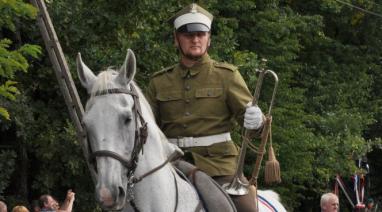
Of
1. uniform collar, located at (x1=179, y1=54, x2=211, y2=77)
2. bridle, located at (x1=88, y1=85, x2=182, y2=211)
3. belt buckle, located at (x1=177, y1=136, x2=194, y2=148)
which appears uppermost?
uniform collar, located at (x1=179, y1=54, x2=211, y2=77)

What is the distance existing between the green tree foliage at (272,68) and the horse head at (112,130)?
3.74 meters

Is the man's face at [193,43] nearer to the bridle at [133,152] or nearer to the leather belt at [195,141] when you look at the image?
the leather belt at [195,141]

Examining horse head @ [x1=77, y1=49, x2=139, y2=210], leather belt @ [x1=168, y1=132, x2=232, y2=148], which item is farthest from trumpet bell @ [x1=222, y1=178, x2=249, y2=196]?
horse head @ [x1=77, y1=49, x2=139, y2=210]

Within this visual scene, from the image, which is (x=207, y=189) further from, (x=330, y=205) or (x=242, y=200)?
(x=330, y=205)

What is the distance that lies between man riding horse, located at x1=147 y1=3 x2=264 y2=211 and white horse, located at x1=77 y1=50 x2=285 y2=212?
59cm

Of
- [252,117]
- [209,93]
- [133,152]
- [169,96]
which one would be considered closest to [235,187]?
[252,117]

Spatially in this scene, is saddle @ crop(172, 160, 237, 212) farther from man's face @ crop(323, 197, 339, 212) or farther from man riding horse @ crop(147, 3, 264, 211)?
man's face @ crop(323, 197, 339, 212)

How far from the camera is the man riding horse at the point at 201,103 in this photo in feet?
25.0

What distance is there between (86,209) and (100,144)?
1023 cm

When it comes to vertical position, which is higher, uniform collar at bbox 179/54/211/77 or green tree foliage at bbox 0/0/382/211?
uniform collar at bbox 179/54/211/77

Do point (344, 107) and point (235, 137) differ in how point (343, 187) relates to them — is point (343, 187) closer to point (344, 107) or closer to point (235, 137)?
point (344, 107)

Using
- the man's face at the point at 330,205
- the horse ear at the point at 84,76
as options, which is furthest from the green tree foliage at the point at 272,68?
the man's face at the point at 330,205

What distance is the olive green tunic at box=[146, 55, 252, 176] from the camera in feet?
25.0

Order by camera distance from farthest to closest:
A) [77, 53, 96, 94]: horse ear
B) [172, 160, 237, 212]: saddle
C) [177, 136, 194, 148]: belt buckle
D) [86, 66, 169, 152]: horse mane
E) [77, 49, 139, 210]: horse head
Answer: [177, 136, 194, 148]: belt buckle < [172, 160, 237, 212]: saddle < [77, 53, 96, 94]: horse ear < [86, 66, 169, 152]: horse mane < [77, 49, 139, 210]: horse head
